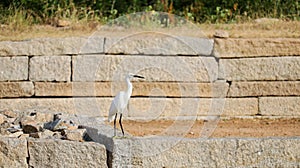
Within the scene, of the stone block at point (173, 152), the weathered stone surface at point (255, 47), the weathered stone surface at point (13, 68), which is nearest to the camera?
the stone block at point (173, 152)

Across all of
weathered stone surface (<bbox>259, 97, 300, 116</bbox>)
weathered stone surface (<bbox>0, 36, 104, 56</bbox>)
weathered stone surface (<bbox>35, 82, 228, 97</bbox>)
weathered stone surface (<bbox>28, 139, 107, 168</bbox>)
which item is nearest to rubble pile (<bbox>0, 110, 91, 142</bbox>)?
weathered stone surface (<bbox>28, 139, 107, 168</bbox>)

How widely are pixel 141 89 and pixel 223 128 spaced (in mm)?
1385

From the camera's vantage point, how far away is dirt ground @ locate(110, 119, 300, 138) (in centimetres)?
886

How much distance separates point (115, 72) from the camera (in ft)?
32.7

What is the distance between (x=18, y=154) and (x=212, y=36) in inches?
194

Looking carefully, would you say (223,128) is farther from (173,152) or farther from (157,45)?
(173,152)

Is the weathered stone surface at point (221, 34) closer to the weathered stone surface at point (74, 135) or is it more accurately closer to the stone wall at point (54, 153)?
the weathered stone surface at point (74, 135)

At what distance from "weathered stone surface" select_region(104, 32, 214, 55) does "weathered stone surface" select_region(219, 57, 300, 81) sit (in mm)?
362

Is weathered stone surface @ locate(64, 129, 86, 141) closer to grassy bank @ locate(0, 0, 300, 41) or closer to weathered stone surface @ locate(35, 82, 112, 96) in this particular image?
weathered stone surface @ locate(35, 82, 112, 96)

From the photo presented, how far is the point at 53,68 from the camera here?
32.2ft

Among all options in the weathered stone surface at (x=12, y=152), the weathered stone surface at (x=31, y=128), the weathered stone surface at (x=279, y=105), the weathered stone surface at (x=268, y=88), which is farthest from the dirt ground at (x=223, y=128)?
the weathered stone surface at (x=12, y=152)

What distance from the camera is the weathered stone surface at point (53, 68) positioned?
9.80m

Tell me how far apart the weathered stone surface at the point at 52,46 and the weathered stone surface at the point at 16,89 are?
42 centimetres

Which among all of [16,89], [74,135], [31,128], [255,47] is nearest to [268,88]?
[255,47]
